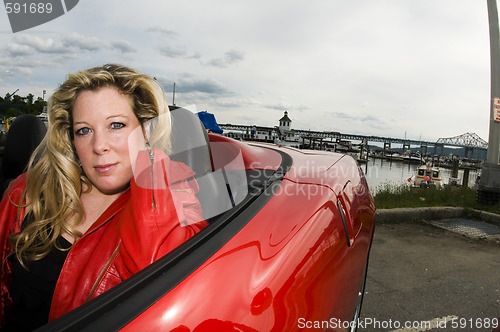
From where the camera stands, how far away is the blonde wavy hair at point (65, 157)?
1313mm

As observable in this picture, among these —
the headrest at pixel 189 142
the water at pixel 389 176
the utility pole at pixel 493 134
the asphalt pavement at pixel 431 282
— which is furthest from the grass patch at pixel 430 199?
the headrest at pixel 189 142

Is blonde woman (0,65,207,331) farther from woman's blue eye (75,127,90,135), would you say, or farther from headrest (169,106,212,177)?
headrest (169,106,212,177)

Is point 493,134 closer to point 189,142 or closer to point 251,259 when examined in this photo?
point 189,142

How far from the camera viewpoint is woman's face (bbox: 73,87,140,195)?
128 cm

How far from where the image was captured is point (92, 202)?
4.77 ft

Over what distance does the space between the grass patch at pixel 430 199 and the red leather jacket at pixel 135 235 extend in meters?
4.40

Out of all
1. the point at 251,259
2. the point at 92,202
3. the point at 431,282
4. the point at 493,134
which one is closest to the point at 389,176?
the point at 493,134

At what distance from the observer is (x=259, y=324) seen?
822 mm

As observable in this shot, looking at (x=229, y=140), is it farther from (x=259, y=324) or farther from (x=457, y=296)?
(x=457, y=296)

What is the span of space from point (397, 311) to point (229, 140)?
5.68 feet

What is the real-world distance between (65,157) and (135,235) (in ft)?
2.24

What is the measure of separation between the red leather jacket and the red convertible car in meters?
0.10

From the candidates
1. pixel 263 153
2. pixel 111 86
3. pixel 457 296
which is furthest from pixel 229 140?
pixel 457 296

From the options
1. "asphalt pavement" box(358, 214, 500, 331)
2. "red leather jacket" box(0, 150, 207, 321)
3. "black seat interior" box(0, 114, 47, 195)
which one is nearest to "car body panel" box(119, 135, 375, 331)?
"red leather jacket" box(0, 150, 207, 321)
